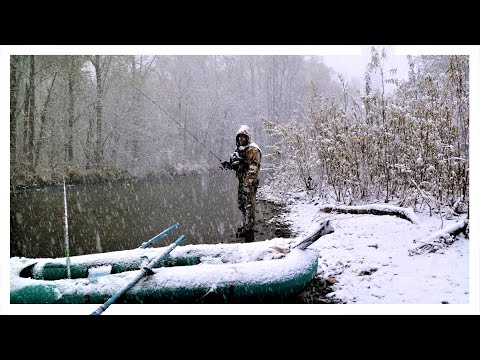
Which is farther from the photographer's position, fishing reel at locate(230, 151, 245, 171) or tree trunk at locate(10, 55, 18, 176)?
tree trunk at locate(10, 55, 18, 176)

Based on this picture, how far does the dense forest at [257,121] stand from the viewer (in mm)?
4160

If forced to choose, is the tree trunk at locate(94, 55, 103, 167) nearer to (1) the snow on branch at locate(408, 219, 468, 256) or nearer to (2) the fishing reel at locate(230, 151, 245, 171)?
(2) the fishing reel at locate(230, 151, 245, 171)

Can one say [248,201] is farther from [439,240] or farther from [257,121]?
[257,121]

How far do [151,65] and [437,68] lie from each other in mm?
11375

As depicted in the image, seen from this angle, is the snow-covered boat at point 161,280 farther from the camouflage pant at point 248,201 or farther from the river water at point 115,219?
the river water at point 115,219

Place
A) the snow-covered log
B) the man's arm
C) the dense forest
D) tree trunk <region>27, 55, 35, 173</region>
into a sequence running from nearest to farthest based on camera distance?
the snow-covered log → the dense forest → the man's arm → tree trunk <region>27, 55, 35, 173</region>

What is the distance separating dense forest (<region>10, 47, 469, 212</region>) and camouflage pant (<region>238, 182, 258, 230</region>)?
189cm

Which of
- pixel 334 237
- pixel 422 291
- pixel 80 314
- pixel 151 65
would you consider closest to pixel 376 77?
pixel 334 237

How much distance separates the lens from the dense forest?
4160 millimetres

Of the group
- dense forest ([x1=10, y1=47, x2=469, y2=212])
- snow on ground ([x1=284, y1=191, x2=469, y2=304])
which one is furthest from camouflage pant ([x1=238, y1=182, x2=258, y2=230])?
dense forest ([x1=10, y1=47, x2=469, y2=212])

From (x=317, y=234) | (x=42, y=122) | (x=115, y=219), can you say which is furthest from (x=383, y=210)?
(x=42, y=122)

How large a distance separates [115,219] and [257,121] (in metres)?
11.6

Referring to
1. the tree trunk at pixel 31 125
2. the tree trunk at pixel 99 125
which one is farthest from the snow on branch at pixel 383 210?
the tree trunk at pixel 99 125

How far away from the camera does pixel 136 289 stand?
99.4 inches
